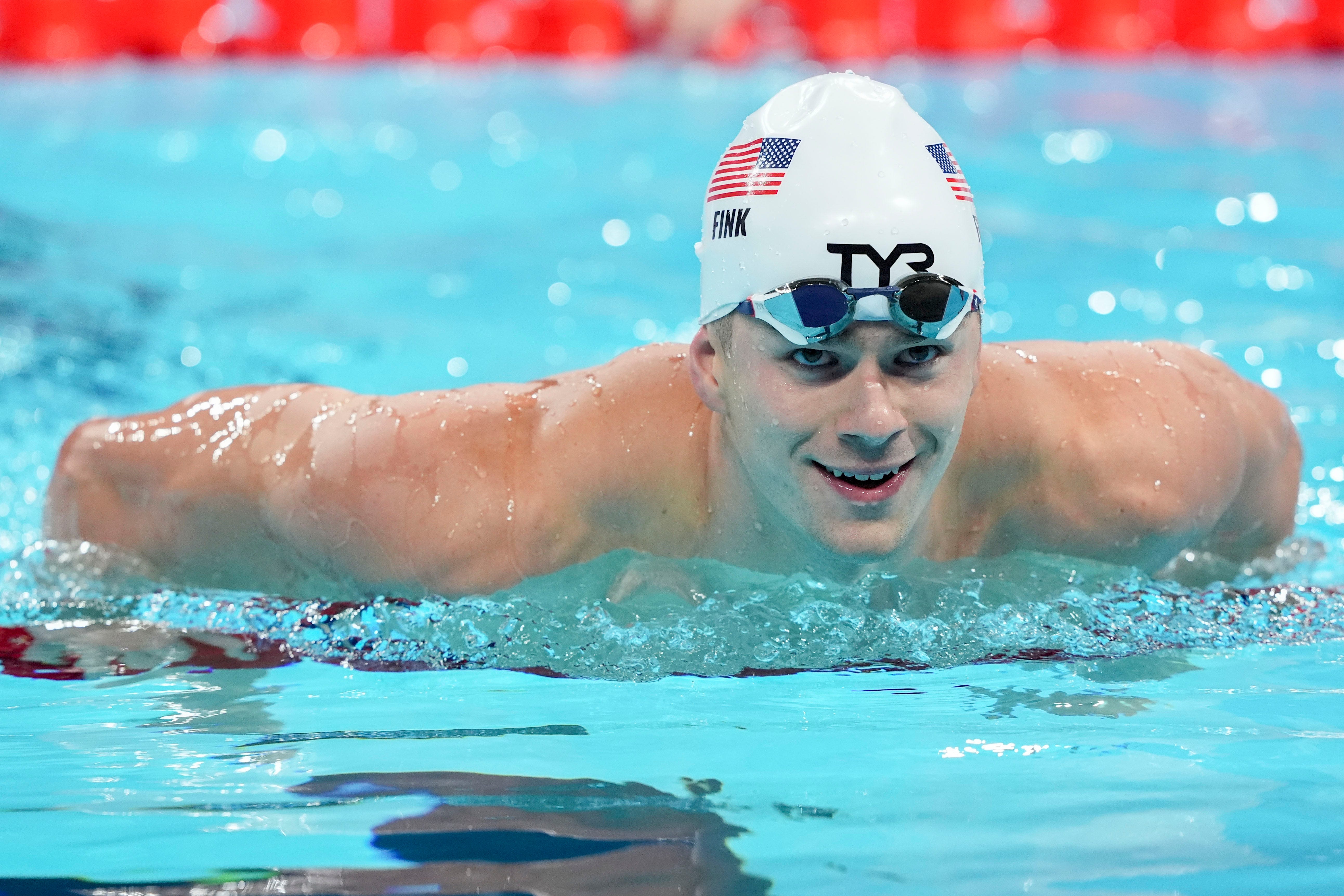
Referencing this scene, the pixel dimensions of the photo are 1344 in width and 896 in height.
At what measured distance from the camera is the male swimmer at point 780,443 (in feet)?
8.11

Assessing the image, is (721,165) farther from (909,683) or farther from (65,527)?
(65,527)

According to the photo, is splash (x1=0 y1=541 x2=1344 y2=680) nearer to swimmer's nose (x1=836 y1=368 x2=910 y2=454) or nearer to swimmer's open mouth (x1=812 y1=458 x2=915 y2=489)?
swimmer's open mouth (x1=812 y1=458 x2=915 y2=489)

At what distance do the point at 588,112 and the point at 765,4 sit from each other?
2.43 metres

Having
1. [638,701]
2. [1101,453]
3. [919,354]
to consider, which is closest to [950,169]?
[919,354]

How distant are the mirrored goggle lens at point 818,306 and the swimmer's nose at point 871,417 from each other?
0.35 ft

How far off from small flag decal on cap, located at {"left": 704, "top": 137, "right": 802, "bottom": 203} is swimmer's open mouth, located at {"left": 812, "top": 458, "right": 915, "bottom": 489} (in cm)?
48

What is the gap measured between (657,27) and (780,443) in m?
8.49

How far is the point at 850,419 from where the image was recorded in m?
2.43

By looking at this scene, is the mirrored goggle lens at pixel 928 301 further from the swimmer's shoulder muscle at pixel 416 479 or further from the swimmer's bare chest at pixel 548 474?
the swimmer's shoulder muscle at pixel 416 479

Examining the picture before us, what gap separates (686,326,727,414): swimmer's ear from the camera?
8.77 feet

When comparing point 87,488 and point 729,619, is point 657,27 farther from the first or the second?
point 729,619

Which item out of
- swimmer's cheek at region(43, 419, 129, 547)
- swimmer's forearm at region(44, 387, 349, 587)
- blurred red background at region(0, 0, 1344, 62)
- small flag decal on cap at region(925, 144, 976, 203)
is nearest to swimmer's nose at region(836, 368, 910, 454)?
small flag decal on cap at region(925, 144, 976, 203)

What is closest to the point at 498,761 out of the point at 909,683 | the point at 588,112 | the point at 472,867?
the point at 472,867

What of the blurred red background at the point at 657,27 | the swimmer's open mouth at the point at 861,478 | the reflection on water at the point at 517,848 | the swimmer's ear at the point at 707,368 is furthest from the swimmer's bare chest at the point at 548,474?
the blurred red background at the point at 657,27
